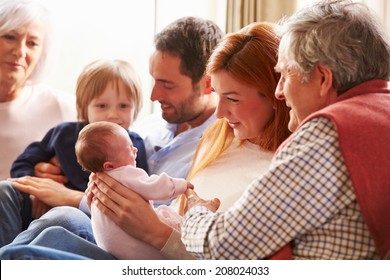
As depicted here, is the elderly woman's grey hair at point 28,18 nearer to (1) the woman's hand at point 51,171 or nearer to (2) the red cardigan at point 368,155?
(1) the woman's hand at point 51,171

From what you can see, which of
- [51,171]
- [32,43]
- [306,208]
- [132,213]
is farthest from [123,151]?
[32,43]

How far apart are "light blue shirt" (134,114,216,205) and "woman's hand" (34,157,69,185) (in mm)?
328

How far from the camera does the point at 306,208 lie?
150 cm

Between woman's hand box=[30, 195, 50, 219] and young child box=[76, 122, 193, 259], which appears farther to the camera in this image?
woman's hand box=[30, 195, 50, 219]

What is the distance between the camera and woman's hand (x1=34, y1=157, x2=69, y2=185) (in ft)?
8.77

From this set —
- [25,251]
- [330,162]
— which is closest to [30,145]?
[25,251]

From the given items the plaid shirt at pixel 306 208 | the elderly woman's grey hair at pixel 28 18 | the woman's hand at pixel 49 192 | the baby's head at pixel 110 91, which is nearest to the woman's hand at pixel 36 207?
the woman's hand at pixel 49 192

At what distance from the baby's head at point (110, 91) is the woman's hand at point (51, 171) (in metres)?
0.21

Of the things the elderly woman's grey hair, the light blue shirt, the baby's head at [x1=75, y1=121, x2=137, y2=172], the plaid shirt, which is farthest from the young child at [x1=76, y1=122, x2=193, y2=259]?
→ the elderly woman's grey hair

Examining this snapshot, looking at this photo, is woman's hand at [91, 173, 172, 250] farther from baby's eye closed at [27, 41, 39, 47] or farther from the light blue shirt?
baby's eye closed at [27, 41, 39, 47]

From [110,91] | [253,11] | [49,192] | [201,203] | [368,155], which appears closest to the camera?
[368,155]

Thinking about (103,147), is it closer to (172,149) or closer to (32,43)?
(172,149)

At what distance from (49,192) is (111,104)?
0.39 meters
